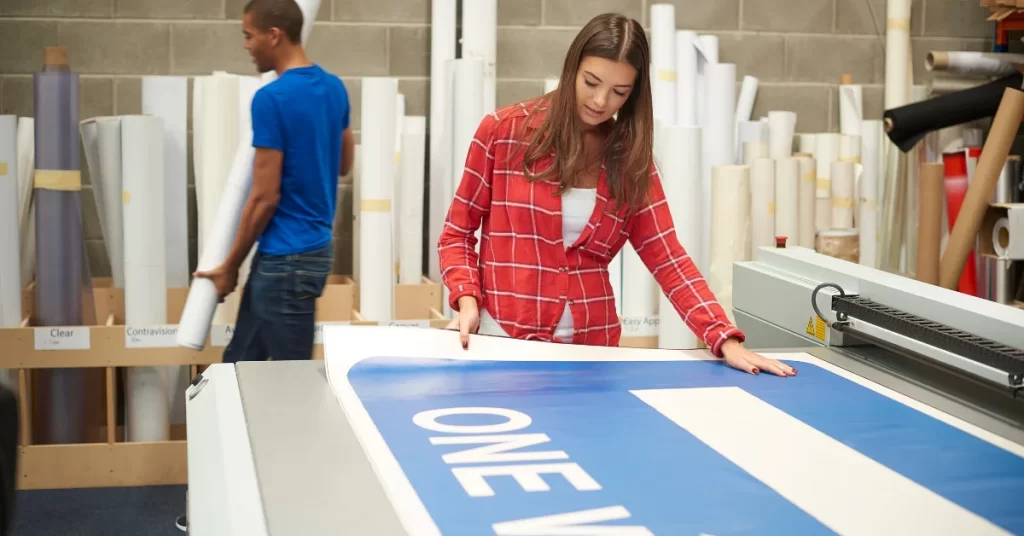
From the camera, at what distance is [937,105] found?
12.4 feet

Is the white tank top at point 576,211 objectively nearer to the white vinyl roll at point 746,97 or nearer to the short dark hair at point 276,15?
the short dark hair at point 276,15

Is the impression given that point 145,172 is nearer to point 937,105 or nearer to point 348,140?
point 348,140

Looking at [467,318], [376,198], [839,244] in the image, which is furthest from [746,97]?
[467,318]

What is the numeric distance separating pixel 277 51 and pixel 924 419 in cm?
195

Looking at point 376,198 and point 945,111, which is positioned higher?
point 945,111

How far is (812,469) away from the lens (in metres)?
1.32

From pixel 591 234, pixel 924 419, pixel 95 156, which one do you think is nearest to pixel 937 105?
pixel 591 234

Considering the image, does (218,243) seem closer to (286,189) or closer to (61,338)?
(286,189)

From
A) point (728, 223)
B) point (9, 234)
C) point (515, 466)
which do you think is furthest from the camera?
point (728, 223)

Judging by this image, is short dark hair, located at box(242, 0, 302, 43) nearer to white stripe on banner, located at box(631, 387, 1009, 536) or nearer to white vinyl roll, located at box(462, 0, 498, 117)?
white vinyl roll, located at box(462, 0, 498, 117)

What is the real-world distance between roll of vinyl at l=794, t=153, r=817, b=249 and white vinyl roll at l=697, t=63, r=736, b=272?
0.25 metres

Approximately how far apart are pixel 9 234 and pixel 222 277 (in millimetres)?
734

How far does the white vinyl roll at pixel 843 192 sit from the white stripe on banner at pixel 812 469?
2.36m

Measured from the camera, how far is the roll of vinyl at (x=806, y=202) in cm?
362
